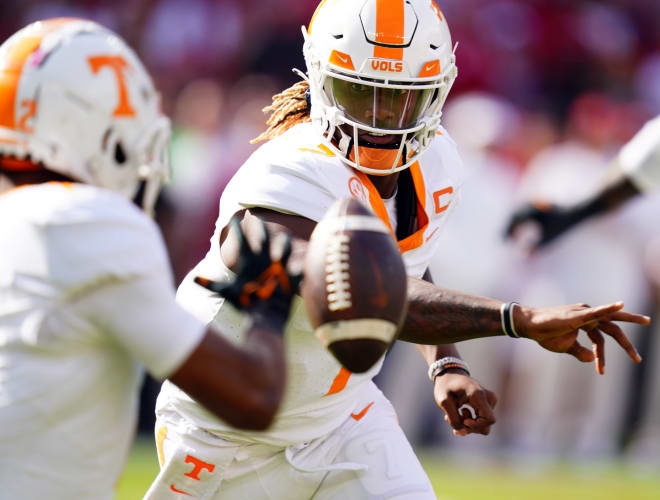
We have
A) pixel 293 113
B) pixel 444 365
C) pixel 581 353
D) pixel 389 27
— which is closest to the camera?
pixel 581 353

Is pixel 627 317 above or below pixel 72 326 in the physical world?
below

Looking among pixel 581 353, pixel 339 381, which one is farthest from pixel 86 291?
pixel 581 353

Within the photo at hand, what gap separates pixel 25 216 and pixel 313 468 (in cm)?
144

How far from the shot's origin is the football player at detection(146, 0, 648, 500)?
3.40 m

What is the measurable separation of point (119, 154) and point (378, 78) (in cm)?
116

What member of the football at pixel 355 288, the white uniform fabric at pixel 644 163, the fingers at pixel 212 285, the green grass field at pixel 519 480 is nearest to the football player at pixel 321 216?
the football at pixel 355 288

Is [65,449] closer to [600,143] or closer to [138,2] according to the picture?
[600,143]

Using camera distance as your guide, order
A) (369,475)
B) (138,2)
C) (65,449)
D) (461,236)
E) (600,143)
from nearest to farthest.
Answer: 1. (65,449)
2. (369,475)
3. (461,236)
4. (600,143)
5. (138,2)

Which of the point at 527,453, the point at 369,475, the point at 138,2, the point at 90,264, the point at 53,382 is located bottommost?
the point at 527,453

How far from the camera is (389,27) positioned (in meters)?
3.62

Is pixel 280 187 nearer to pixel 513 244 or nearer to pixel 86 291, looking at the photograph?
pixel 86 291

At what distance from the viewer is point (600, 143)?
872 cm

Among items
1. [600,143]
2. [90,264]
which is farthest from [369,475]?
[600,143]

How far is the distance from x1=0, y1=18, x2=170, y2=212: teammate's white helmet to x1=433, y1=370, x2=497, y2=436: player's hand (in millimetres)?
1415
